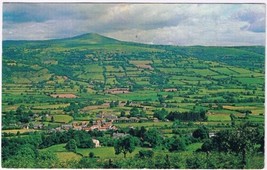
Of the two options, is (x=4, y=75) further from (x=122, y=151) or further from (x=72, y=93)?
(x=122, y=151)

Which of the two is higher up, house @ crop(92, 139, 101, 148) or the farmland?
the farmland

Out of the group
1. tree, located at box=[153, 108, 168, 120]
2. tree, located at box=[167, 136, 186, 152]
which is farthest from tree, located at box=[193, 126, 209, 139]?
tree, located at box=[153, 108, 168, 120]

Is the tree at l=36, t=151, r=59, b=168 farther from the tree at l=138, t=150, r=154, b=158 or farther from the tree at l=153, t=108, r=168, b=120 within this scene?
the tree at l=153, t=108, r=168, b=120

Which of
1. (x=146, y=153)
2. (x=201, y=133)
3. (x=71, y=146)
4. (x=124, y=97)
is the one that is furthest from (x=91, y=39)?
(x=201, y=133)

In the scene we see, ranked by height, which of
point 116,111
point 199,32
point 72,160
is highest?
point 199,32

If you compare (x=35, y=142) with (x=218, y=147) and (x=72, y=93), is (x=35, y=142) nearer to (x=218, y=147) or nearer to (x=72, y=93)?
(x=72, y=93)

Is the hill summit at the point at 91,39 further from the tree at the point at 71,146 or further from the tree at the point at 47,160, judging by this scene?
the tree at the point at 47,160

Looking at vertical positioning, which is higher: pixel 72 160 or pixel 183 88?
pixel 183 88

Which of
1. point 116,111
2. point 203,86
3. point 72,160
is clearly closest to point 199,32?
point 203,86
